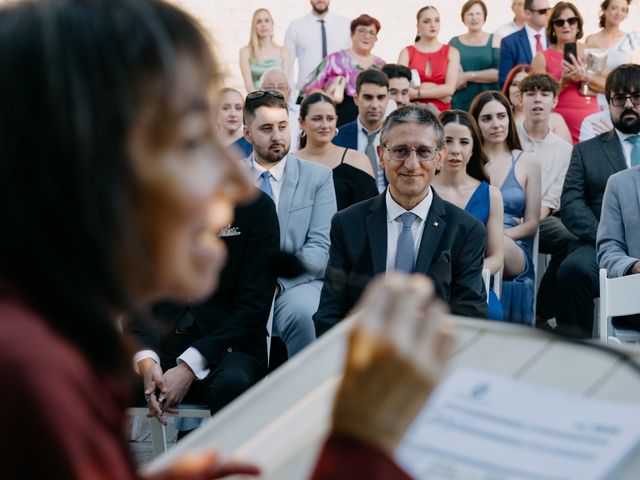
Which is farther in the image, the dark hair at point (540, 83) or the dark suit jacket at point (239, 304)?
the dark hair at point (540, 83)

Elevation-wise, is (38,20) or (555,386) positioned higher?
(38,20)

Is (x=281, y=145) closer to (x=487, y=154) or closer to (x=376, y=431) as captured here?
(x=487, y=154)

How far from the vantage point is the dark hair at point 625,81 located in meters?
5.27

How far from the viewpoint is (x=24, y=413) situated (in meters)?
0.76

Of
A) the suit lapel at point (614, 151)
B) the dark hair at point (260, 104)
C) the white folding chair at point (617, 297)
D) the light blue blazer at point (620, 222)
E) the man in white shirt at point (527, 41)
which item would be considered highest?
the man in white shirt at point (527, 41)

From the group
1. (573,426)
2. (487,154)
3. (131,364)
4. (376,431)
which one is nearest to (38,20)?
(131,364)

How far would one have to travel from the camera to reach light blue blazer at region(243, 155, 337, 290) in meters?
4.56

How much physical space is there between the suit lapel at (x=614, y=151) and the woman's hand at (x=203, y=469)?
4.61 meters

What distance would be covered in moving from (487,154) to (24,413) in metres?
5.10

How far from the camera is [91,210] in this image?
32.4 inches

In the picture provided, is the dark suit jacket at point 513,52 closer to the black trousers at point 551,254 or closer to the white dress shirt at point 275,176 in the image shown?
the black trousers at point 551,254

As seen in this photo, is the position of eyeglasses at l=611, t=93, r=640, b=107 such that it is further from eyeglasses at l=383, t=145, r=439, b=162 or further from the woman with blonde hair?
the woman with blonde hair

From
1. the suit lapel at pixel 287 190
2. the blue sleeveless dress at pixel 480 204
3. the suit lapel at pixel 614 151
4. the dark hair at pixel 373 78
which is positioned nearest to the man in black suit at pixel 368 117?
the dark hair at pixel 373 78

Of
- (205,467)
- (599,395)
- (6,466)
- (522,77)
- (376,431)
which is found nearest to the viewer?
(6,466)
